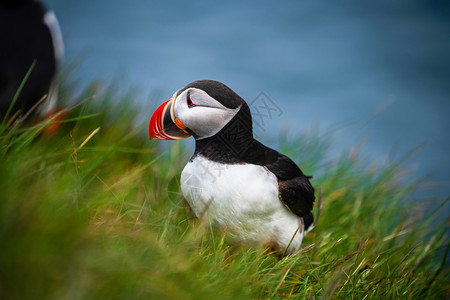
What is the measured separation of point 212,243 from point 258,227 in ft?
0.74

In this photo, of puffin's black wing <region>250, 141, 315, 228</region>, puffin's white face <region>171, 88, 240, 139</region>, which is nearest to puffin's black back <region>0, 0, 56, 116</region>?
puffin's white face <region>171, 88, 240, 139</region>

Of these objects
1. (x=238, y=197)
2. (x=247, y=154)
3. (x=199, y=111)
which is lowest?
(x=238, y=197)

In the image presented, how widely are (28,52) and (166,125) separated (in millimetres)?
1221

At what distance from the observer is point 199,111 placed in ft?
5.16

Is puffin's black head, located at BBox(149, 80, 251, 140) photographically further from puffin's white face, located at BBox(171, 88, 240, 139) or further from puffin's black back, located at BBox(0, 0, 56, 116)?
puffin's black back, located at BBox(0, 0, 56, 116)

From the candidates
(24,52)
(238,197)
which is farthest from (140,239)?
(24,52)

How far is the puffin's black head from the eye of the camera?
1579mm

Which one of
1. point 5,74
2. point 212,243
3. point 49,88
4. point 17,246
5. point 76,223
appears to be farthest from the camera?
point 49,88

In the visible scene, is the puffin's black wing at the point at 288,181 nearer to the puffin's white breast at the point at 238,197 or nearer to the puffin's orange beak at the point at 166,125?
the puffin's white breast at the point at 238,197

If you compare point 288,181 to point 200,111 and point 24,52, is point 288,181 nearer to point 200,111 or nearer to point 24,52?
point 200,111

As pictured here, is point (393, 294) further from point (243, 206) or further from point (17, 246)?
point (17, 246)

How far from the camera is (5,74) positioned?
2.15m

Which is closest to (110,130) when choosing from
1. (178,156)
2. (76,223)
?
(178,156)

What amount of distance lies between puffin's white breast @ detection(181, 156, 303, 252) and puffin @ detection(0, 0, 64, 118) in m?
1.19
